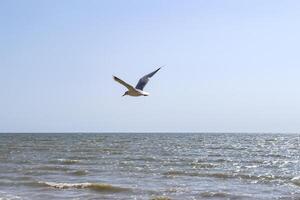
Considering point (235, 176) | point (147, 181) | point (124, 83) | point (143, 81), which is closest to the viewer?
point (124, 83)

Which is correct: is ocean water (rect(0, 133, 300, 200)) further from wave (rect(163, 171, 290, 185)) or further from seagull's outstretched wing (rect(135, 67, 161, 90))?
seagull's outstretched wing (rect(135, 67, 161, 90))

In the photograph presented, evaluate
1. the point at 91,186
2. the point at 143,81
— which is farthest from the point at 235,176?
the point at 143,81

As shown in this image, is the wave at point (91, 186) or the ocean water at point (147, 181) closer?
the ocean water at point (147, 181)

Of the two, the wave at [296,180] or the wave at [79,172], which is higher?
the wave at [79,172]

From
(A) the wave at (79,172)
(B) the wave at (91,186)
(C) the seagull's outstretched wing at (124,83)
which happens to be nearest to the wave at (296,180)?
(B) the wave at (91,186)

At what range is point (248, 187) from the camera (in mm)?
20156

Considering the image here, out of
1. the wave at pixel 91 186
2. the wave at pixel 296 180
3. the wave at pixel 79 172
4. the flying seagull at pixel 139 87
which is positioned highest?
the flying seagull at pixel 139 87

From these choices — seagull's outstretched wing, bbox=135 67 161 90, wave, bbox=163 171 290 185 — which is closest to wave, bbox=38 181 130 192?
wave, bbox=163 171 290 185

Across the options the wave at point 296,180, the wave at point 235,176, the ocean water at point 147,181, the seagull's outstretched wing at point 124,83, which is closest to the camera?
the seagull's outstretched wing at point 124,83

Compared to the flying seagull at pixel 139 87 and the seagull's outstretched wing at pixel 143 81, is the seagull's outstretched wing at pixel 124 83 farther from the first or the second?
the seagull's outstretched wing at pixel 143 81

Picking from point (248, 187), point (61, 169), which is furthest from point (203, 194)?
point (61, 169)

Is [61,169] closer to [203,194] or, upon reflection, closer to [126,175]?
[126,175]

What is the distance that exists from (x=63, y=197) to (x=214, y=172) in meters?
10.2

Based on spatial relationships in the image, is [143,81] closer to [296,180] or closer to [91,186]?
[91,186]
